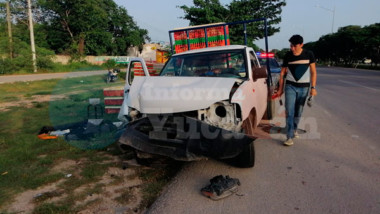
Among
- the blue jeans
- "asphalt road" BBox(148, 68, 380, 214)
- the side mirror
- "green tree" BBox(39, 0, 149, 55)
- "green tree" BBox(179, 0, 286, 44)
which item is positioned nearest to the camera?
"asphalt road" BBox(148, 68, 380, 214)

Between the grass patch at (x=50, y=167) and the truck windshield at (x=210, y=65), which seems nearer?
the grass patch at (x=50, y=167)

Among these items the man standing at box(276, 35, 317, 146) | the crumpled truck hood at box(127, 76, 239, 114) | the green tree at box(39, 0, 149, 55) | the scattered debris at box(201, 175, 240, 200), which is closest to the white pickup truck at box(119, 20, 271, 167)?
the crumpled truck hood at box(127, 76, 239, 114)

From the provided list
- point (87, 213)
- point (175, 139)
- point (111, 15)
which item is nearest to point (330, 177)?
point (175, 139)

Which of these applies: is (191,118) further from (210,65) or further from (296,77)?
(296,77)

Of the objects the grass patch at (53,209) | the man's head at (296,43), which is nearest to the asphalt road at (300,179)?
the grass patch at (53,209)

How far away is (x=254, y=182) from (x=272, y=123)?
3522 mm

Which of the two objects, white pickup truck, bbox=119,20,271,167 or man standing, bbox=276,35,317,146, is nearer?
white pickup truck, bbox=119,20,271,167

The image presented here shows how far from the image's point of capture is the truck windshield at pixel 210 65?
4.77 m

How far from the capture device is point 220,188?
3379mm

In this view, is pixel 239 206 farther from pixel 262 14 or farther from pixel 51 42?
pixel 51 42

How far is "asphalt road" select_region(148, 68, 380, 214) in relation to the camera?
314cm

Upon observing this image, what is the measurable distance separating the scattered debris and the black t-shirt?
2.43m

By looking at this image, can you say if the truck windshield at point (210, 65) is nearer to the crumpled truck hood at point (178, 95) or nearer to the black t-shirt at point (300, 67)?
the crumpled truck hood at point (178, 95)

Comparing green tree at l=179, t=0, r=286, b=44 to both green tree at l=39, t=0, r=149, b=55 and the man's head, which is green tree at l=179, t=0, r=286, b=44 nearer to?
the man's head
